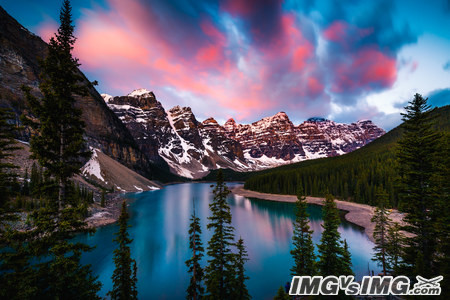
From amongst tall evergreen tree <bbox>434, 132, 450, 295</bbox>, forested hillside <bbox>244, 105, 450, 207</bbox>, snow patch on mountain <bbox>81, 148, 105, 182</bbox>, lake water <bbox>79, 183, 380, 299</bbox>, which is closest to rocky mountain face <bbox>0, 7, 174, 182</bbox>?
snow patch on mountain <bbox>81, 148, 105, 182</bbox>

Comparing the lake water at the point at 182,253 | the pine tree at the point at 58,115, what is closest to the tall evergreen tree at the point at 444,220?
the lake water at the point at 182,253

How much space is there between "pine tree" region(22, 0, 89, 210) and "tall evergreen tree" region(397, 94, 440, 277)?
21891 mm

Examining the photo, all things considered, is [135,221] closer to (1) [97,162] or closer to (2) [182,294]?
(2) [182,294]

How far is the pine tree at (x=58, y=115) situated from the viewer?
9656 millimetres

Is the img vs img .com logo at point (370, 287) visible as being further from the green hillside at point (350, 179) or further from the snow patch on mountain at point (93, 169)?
the snow patch on mountain at point (93, 169)

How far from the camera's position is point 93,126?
481 ft

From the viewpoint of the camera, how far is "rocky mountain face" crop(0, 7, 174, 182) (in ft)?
281

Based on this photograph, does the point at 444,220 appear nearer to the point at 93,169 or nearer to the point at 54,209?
the point at 54,209

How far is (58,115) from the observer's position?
10078 mm

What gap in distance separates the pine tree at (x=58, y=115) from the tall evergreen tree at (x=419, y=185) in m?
21.9

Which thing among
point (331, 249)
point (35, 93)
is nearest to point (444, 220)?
point (331, 249)

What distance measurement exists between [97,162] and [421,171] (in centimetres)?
13241

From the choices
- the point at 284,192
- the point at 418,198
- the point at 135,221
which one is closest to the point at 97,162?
the point at 135,221

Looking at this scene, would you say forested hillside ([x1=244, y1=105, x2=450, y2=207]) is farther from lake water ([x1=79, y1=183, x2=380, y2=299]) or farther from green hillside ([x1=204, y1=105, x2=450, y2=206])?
lake water ([x1=79, y1=183, x2=380, y2=299])
